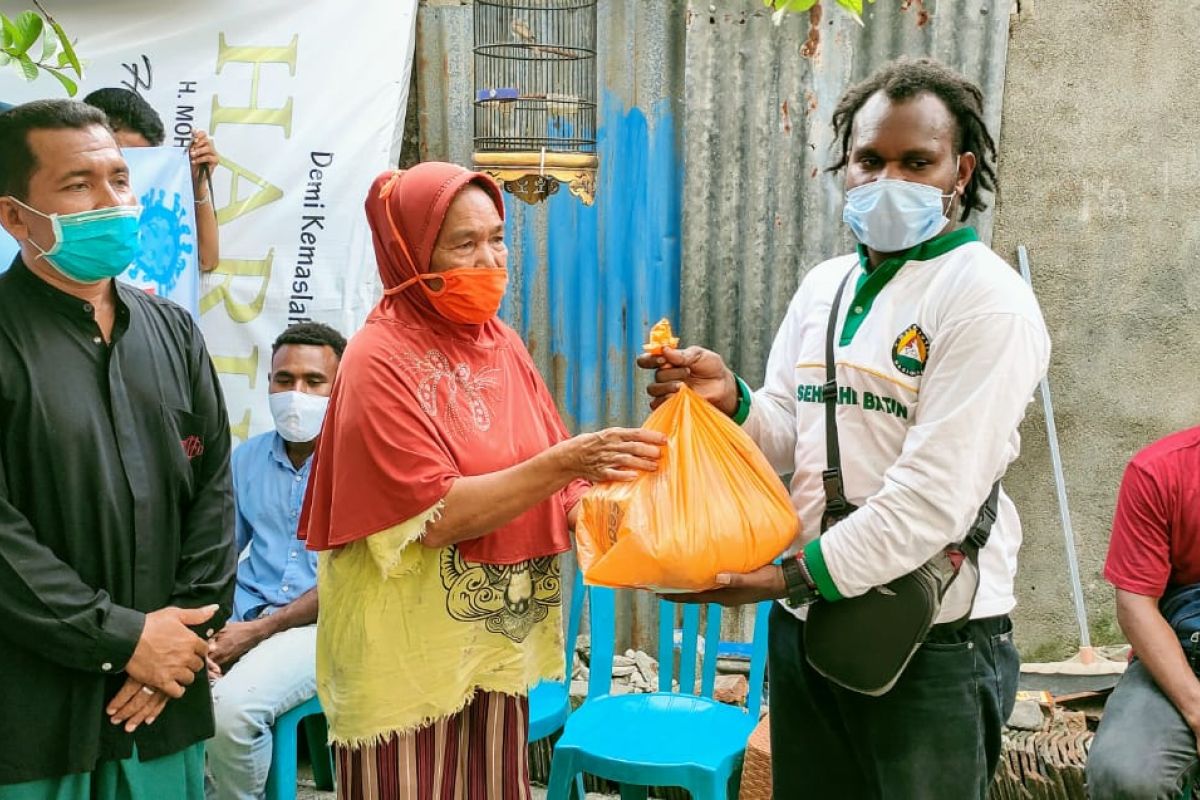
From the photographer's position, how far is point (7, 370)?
2.34 metres

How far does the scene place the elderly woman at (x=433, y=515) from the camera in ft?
7.76

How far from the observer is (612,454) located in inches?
90.6

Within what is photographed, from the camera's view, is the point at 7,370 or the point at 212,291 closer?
the point at 7,370

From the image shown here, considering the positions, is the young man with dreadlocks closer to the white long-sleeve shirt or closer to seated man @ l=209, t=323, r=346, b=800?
the white long-sleeve shirt

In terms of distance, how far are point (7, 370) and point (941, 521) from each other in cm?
186

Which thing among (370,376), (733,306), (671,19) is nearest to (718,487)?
(370,376)

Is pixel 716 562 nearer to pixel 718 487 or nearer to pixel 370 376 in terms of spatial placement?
pixel 718 487

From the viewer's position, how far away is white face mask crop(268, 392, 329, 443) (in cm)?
393

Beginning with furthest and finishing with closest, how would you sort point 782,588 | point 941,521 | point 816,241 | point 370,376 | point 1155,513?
point 816,241 < point 1155,513 < point 370,376 < point 782,588 < point 941,521

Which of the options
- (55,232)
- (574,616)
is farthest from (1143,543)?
(55,232)

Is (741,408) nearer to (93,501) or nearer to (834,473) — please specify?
(834,473)

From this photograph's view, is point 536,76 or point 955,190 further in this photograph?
point 536,76

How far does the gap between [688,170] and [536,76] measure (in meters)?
0.76

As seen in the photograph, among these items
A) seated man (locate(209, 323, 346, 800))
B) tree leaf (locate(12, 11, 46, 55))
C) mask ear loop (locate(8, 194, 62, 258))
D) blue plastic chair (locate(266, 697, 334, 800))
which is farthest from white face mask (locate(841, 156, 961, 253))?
blue plastic chair (locate(266, 697, 334, 800))
